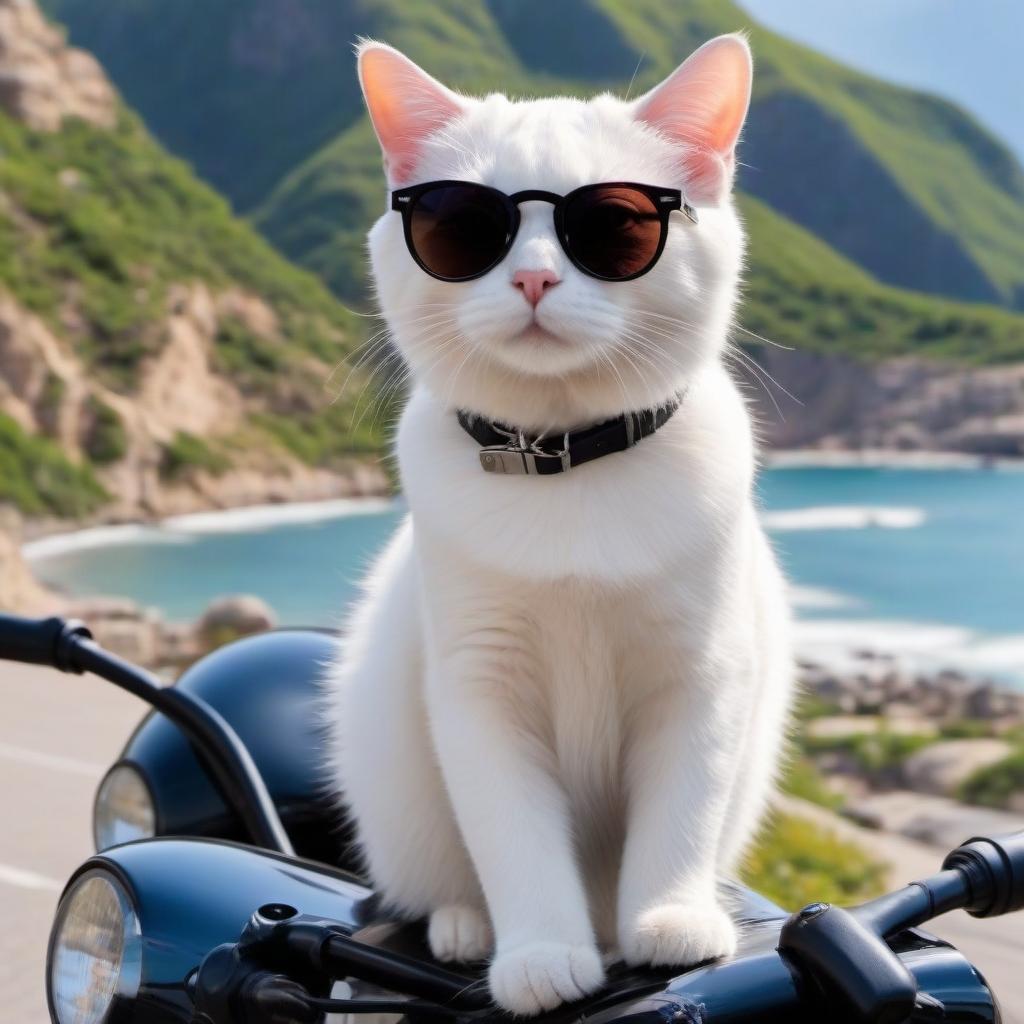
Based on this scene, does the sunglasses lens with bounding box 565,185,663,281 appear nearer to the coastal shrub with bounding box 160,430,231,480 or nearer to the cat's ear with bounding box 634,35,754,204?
the cat's ear with bounding box 634,35,754,204

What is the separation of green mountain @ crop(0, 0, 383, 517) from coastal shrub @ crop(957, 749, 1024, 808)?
20.0 metres

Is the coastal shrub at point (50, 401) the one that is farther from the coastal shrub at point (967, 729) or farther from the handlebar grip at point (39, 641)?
the handlebar grip at point (39, 641)

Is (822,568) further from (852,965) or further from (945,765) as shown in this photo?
(852,965)

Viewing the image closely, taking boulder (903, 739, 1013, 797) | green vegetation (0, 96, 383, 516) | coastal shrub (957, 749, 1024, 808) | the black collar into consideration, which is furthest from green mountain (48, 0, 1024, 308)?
the black collar

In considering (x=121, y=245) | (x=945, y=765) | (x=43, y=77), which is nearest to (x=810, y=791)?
(x=945, y=765)

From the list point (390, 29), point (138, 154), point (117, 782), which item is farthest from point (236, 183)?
point (117, 782)

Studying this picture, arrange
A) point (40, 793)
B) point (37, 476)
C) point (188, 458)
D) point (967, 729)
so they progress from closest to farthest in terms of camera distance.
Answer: point (40, 793), point (967, 729), point (37, 476), point (188, 458)

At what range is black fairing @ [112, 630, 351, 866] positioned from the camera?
6.21 feet

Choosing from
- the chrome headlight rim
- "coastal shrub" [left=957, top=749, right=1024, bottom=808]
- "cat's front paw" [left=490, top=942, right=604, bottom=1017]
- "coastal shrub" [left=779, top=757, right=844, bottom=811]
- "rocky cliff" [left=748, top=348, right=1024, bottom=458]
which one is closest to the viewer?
"cat's front paw" [left=490, top=942, right=604, bottom=1017]

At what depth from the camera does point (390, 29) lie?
50469 millimetres

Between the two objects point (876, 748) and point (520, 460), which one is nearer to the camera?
point (520, 460)

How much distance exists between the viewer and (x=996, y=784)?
35.9 feet

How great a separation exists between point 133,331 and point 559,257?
3252 cm

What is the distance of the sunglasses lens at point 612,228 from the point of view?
1.31 m
